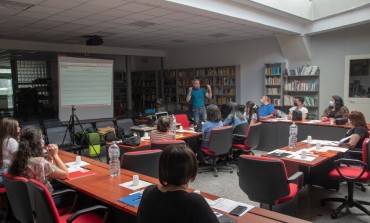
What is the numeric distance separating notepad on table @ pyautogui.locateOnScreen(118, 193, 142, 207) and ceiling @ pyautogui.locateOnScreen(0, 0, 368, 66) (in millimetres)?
3329

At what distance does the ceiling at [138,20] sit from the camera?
16.4ft

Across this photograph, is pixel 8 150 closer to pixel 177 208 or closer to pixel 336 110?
pixel 177 208

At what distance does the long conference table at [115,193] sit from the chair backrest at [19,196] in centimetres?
38

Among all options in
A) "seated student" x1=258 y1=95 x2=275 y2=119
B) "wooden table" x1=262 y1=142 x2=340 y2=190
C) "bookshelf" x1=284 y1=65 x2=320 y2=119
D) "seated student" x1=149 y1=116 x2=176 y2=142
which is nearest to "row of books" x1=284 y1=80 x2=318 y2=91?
"bookshelf" x1=284 y1=65 x2=320 y2=119

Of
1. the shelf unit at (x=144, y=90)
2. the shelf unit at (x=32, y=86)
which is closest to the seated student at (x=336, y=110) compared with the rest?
the shelf unit at (x=144, y=90)

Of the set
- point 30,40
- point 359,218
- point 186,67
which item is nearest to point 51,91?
point 30,40

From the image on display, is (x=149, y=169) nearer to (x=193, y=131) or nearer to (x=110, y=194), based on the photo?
(x=110, y=194)

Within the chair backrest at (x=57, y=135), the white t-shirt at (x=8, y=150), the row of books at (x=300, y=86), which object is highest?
the row of books at (x=300, y=86)

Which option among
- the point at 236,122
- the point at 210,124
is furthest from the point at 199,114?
the point at 210,124

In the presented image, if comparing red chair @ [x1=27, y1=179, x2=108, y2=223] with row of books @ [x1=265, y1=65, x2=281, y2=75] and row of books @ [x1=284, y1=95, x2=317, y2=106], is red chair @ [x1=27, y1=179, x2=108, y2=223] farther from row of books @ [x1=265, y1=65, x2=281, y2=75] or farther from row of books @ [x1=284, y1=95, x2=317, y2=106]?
row of books @ [x1=265, y1=65, x2=281, y2=75]

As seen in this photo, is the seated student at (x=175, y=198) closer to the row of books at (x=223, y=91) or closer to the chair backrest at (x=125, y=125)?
the chair backrest at (x=125, y=125)

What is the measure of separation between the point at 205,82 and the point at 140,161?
7.63 meters

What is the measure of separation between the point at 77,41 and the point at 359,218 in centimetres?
815

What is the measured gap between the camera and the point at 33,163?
8.30ft
